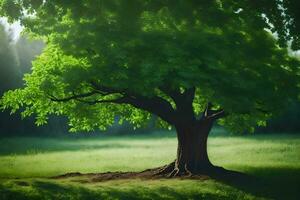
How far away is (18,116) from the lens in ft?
204

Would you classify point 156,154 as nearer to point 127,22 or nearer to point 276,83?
point 276,83

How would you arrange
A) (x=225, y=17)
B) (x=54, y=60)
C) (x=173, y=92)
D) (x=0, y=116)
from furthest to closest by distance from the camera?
(x=0, y=116) < (x=173, y=92) < (x=54, y=60) < (x=225, y=17)

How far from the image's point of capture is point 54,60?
22219 mm

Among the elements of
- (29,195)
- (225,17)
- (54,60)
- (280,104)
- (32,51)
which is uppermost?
(32,51)

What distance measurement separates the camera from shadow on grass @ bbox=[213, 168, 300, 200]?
19.8 meters

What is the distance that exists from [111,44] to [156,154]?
21.5 metres

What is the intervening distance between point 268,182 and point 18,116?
4610 cm

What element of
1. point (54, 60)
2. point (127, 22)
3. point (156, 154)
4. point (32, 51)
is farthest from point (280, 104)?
point (32, 51)

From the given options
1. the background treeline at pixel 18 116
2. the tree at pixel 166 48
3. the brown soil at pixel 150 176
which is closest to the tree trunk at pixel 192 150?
the brown soil at pixel 150 176

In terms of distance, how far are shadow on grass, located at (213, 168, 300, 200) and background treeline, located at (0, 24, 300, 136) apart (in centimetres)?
3605

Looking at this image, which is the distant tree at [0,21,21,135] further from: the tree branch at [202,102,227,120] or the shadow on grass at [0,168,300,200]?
the shadow on grass at [0,168,300,200]

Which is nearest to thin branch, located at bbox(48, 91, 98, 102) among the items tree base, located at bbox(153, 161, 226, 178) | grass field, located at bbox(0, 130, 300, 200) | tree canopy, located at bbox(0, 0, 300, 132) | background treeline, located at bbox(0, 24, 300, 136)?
tree canopy, located at bbox(0, 0, 300, 132)

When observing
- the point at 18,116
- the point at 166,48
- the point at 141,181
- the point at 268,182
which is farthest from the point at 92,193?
the point at 18,116

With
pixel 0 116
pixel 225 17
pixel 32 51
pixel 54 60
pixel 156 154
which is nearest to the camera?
pixel 225 17
